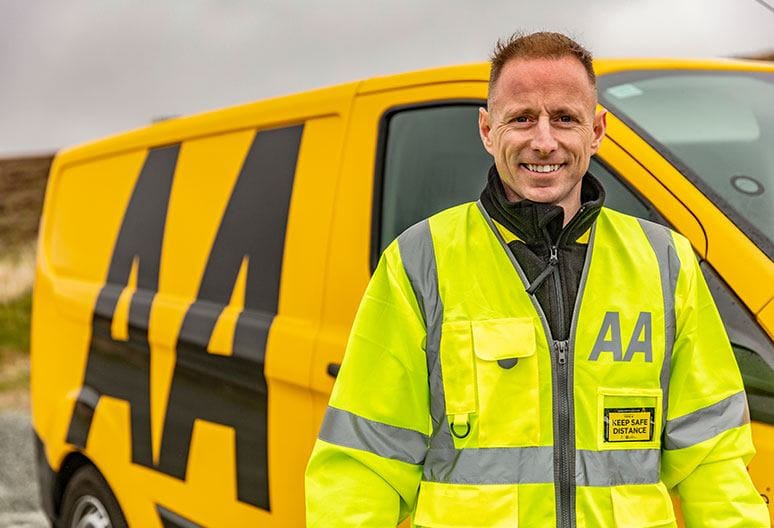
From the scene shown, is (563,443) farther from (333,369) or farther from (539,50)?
(333,369)

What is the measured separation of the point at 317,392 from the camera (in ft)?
10.5

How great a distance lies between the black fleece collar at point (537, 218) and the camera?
2.09 meters

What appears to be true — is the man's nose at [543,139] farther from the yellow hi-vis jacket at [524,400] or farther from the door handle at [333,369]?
the door handle at [333,369]

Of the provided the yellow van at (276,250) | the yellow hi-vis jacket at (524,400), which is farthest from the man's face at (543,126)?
the yellow van at (276,250)

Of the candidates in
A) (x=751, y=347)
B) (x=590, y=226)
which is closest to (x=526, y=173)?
(x=590, y=226)

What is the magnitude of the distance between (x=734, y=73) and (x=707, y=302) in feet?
4.24

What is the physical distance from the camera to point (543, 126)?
211cm

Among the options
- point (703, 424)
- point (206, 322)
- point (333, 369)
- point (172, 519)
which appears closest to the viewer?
point (703, 424)

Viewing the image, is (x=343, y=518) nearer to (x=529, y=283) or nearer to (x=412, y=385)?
(x=412, y=385)

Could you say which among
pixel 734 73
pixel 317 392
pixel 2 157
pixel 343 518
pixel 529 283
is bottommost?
pixel 343 518

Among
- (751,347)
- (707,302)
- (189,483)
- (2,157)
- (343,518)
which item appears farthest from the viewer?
(2,157)

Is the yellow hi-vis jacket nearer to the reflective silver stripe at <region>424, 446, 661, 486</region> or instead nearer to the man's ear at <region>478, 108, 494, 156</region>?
the reflective silver stripe at <region>424, 446, 661, 486</region>

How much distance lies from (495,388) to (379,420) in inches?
8.4

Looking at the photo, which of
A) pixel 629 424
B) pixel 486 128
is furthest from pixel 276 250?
pixel 629 424
